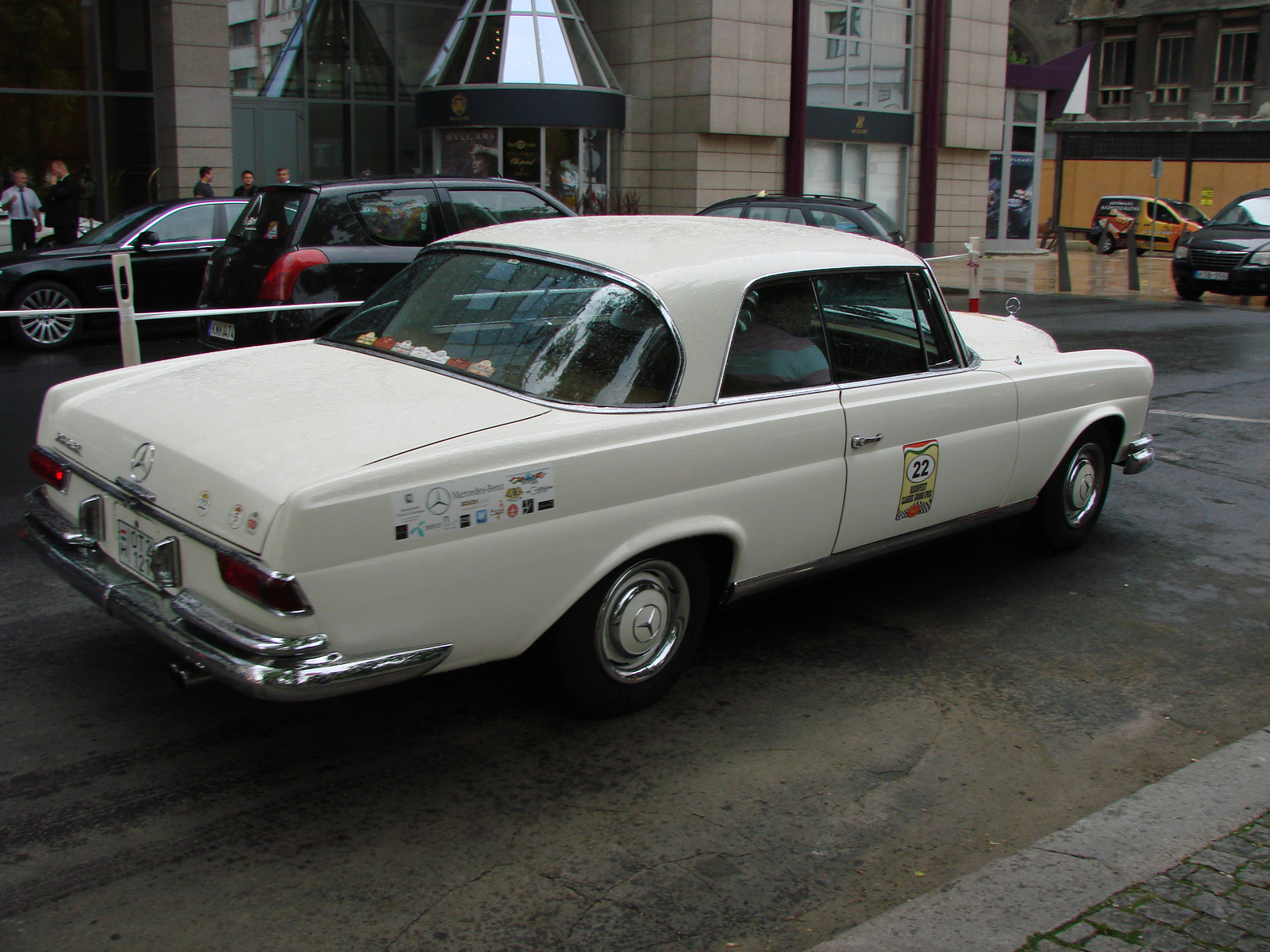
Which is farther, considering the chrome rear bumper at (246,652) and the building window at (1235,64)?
the building window at (1235,64)

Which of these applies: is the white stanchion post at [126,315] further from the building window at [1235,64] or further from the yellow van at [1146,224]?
the building window at [1235,64]

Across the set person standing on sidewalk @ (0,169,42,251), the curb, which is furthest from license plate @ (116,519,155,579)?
person standing on sidewalk @ (0,169,42,251)

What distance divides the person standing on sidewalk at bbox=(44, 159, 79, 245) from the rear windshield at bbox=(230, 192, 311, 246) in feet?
27.5

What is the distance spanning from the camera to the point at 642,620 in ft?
13.5

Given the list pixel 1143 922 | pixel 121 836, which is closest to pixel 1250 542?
pixel 1143 922

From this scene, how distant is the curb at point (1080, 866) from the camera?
301cm

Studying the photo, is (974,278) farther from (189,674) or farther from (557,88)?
(557,88)

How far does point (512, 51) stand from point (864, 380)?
2113 cm

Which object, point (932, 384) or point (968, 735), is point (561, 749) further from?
point (932, 384)

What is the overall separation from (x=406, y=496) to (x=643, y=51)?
2415 cm

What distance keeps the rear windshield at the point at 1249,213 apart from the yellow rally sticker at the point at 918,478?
60.7 feet

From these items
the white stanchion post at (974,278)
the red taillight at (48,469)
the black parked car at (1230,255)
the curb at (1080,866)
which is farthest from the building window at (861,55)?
the curb at (1080,866)

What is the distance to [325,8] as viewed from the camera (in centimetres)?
2403

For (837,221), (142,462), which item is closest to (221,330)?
(142,462)
